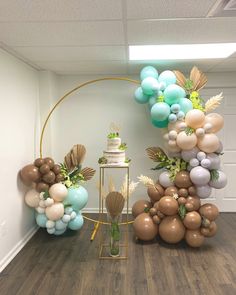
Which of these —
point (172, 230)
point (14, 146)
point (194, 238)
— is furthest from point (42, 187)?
point (194, 238)

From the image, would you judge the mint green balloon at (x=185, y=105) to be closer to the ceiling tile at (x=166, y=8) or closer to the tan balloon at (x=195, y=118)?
the tan balloon at (x=195, y=118)

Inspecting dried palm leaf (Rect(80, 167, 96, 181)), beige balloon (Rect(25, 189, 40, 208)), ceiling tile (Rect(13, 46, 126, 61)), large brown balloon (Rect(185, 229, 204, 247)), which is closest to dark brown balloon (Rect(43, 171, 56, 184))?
beige balloon (Rect(25, 189, 40, 208))

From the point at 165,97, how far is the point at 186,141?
537 mm

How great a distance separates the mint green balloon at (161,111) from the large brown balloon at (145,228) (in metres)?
1.15

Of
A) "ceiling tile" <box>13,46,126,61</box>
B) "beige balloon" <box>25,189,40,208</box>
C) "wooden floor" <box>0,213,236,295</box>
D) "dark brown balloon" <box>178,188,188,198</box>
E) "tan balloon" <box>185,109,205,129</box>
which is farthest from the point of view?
"beige balloon" <box>25,189,40,208</box>

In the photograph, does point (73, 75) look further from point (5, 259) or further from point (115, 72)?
point (5, 259)

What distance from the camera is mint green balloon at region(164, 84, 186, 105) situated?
2.89 metres

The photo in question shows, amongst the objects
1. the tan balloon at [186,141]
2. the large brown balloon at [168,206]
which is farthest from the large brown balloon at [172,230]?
the tan balloon at [186,141]

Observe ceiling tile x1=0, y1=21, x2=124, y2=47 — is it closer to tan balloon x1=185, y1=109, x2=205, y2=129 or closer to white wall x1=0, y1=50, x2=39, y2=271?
white wall x1=0, y1=50, x2=39, y2=271

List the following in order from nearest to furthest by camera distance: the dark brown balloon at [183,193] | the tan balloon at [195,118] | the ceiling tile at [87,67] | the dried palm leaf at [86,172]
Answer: the tan balloon at [195,118] → the dark brown balloon at [183,193] → the ceiling tile at [87,67] → the dried palm leaf at [86,172]

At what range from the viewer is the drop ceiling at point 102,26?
65.9 inches

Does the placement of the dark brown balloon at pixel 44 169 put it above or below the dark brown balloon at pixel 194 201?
above

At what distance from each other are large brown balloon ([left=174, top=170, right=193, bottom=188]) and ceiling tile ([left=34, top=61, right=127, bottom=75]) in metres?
1.53

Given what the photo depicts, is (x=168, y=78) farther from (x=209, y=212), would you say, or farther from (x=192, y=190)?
(x=209, y=212)
